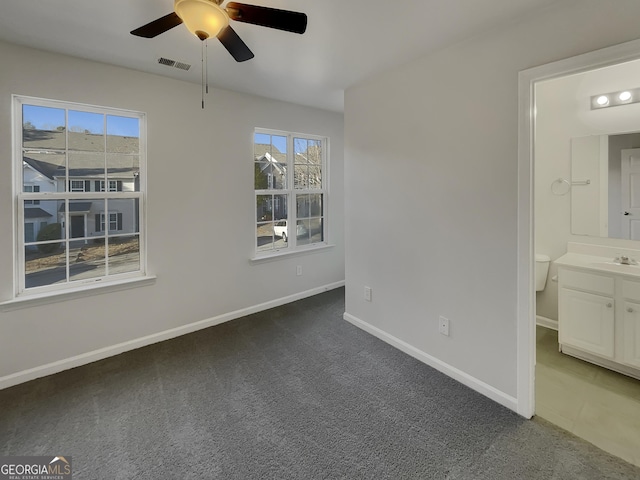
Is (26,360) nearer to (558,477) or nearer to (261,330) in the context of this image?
(261,330)

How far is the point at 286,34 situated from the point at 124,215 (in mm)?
2108

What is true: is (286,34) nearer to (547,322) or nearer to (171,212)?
(171,212)

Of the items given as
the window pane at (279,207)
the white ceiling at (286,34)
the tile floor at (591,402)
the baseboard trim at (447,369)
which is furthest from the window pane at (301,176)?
the tile floor at (591,402)

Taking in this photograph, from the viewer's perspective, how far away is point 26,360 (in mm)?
2377

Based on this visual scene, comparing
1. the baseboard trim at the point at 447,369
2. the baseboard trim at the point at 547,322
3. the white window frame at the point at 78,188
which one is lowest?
the baseboard trim at the point at 447,369

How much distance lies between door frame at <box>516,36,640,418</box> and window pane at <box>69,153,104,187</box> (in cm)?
328

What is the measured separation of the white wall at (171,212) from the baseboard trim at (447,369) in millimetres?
1376

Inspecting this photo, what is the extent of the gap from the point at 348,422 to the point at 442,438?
1.82 feet

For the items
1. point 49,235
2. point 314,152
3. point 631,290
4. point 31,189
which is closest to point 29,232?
point 49,235

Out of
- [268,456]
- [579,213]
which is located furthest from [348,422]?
[579,213]

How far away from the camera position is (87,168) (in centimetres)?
261

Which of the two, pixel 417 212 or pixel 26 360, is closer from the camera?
pixel 26 360

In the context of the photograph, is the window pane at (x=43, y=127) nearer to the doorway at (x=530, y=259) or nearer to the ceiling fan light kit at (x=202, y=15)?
the ceiling fan light kit at (x=202, y=15)

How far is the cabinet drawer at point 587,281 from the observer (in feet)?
7.70
